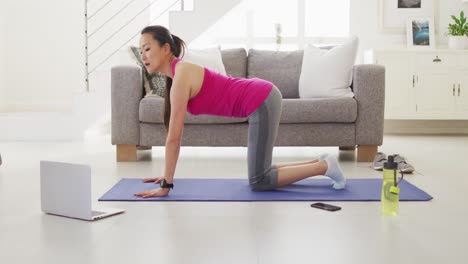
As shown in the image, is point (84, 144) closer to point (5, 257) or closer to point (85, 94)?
point (85, 94)

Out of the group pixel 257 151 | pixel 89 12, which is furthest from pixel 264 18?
pixel 257 151

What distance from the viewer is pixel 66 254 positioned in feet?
6.17

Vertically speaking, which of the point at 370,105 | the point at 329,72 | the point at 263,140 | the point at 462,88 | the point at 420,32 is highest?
the point at 420,32

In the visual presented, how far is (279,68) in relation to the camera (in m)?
4.77

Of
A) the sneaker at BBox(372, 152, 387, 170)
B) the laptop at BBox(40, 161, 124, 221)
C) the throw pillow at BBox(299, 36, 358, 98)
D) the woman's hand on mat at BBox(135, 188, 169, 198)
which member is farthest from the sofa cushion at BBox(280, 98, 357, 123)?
the laptop at BBox(40, 161, 124, 221)

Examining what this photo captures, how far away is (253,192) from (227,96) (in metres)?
0.49

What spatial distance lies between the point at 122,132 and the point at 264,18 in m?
2.89

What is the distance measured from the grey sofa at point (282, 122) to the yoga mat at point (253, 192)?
802mm

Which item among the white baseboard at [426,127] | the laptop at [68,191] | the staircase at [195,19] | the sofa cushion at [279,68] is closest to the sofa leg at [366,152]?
the sofa cushion at [279,68]

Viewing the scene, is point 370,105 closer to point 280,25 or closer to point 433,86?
point 433,86

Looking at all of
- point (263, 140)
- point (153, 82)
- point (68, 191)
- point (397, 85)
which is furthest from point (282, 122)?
point (397, 85)

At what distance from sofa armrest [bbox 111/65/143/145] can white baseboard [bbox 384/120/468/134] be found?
3.34 meters

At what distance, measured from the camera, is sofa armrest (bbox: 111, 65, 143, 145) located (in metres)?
4.09

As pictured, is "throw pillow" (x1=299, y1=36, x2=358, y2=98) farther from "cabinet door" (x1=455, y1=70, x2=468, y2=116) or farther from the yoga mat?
"cabinet door" (x1=455, y1=70, x2=468, y2=116)
